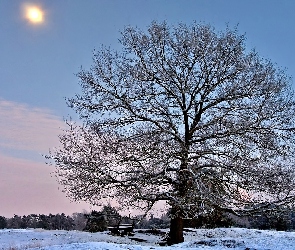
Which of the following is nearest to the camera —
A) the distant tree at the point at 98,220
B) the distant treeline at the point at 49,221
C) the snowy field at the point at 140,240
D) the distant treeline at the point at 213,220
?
the snowy field at the point at 140,240

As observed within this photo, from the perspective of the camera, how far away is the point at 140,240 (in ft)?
65.5

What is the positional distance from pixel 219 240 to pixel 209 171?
3428 millimetres

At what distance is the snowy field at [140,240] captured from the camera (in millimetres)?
10562

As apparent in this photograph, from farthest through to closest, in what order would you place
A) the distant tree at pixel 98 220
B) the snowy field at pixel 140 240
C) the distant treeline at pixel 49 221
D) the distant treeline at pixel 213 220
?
the distant treeline at pixel 49 221 → the distant tree at pixel 98 220 → the distant treeline at pixel 213 220 → the snowy field at pixel 140 240

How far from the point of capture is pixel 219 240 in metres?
13.9

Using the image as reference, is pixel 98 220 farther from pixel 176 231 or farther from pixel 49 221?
pixel 49 221

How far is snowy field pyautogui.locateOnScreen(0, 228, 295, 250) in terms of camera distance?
1056cm

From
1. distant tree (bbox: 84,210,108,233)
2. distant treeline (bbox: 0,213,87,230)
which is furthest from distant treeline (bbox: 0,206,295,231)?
distant treeline (bbox: 0,213,87,230)

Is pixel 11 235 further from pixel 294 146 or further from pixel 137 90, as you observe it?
pixel 294 146

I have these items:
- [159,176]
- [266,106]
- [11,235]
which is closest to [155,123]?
[159,176]

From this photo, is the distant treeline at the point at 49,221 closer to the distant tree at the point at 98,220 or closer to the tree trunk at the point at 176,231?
the distant tree at the point at 98,220

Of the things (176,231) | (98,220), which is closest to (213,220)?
(176,231)

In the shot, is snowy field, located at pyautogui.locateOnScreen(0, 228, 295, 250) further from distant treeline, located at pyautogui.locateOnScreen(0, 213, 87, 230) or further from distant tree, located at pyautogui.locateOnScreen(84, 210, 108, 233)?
distant treeline, located at pyautogui.locateOnScreen(0, 213, 87, 230)

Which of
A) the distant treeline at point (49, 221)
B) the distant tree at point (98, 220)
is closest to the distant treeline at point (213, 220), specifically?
the distant tree at point (98, 220)
